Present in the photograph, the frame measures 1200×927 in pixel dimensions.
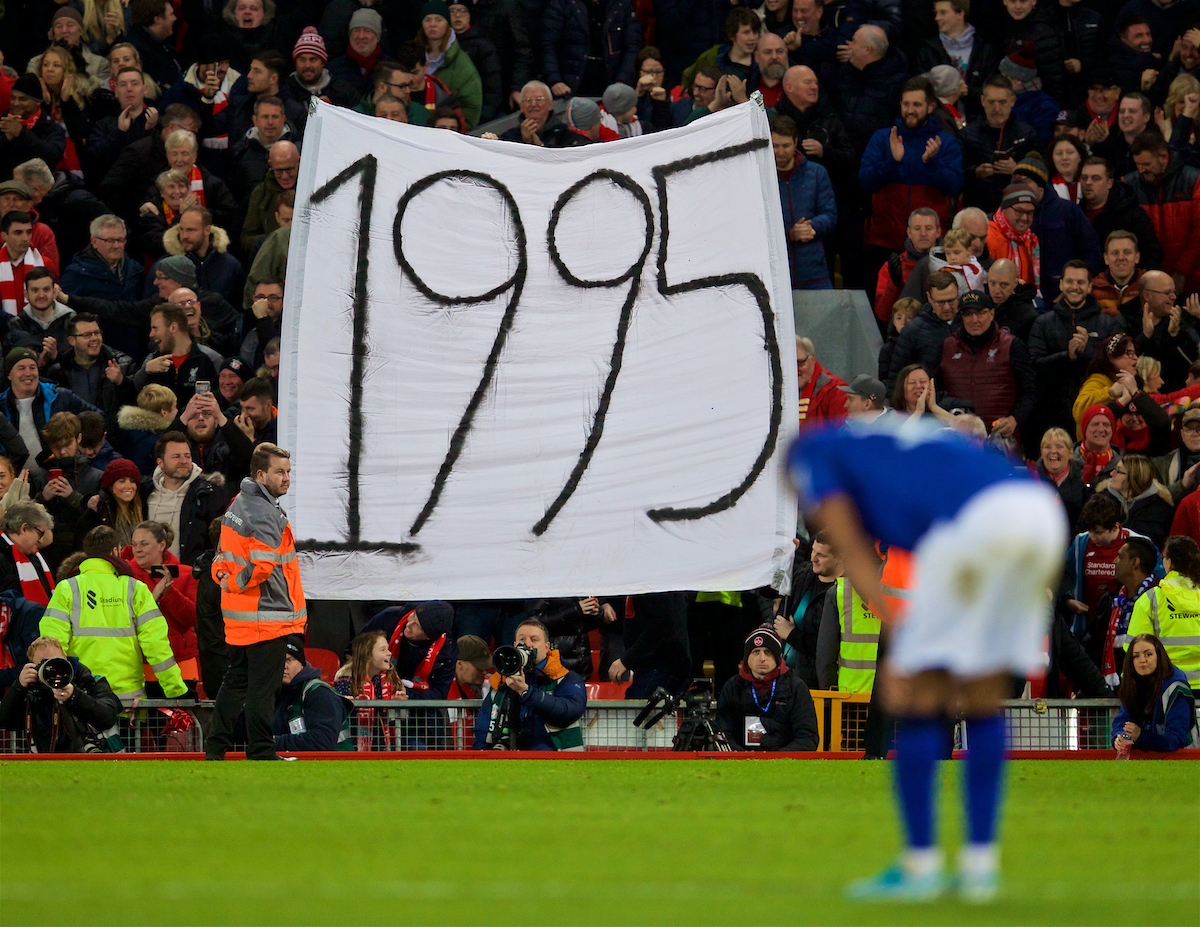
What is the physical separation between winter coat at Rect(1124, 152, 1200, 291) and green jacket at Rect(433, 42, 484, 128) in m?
6.05

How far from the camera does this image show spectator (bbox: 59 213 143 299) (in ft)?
52.7

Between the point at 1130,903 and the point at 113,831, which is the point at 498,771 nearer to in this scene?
the point at 113,831

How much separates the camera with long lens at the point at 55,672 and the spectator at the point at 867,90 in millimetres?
9082

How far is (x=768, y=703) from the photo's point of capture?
40.2 feet

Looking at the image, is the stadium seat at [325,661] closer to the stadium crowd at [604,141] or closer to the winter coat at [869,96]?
the stadium crowd at [604,141]

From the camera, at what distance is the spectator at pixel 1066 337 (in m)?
15.2

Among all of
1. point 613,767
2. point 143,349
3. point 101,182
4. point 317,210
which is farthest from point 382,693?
point 101,182

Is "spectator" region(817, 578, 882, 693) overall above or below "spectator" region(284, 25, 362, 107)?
below

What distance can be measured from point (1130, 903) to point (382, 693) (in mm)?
7973

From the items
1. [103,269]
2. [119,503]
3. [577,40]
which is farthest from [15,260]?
[577,40]

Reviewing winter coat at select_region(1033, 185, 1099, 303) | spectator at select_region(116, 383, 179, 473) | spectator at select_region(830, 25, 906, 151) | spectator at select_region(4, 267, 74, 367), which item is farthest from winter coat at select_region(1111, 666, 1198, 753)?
spectator at select_region(4, 267, 74, 367)

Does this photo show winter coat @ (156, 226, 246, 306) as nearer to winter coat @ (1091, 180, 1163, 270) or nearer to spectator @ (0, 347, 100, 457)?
spectator @ (0, 347, 100, 457)

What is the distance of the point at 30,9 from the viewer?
1927cm

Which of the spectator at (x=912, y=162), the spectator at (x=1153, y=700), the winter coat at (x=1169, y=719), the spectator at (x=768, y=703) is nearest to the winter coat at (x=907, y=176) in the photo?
the spectator at (x=912, y=162)
